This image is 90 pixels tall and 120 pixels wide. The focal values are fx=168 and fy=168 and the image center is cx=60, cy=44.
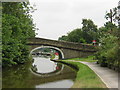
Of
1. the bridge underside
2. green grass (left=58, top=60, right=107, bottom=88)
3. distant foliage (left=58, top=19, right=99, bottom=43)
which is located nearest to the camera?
green grass (left=58, top=60, right=107, bottom=88)

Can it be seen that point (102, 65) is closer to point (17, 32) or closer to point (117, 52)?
point (117, 52)

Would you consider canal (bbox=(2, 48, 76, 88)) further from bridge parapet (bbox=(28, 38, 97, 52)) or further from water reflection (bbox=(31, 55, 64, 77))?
bridge parapet (bbox=(28, 38, 97, 52))

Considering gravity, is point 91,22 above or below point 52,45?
above

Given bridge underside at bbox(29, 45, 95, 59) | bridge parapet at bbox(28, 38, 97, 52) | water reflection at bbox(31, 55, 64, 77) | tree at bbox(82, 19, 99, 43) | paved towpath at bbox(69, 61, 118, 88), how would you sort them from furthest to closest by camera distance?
tree at bbox(82, 19, 99, 43) → bridge underside at bbox(29, 45, 95, 59) → bridge parapet at bbox(28, 38, 97, 52) → water reflection at bbox(31, 55, 64, 77) → paved towpath at bbox(69, 61, 118, 88)

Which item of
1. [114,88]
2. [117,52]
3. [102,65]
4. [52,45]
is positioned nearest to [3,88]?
[114,88]

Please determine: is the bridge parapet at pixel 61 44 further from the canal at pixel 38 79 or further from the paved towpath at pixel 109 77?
the paved towpath at pixel 109 77

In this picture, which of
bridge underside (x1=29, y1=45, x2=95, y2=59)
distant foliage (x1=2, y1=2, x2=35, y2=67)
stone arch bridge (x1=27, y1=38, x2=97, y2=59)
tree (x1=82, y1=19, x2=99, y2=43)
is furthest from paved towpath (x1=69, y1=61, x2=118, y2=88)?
tree (x1=82, y1=19, x2=99, y2=43)

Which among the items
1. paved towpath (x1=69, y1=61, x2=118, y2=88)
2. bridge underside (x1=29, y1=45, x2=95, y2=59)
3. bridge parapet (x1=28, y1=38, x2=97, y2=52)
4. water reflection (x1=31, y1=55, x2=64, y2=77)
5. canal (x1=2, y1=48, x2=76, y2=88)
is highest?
bridge parapet (x1=28, y1=38, x2=97, y2=52)

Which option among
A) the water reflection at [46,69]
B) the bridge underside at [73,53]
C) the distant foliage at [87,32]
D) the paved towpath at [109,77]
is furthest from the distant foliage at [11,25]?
the distant foliage at [87,32]

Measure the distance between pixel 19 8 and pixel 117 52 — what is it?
12929 mm

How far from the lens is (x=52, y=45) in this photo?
42000mm

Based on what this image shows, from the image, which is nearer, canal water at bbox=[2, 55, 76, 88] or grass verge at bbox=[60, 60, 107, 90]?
grass verge at bbox=[60, 60, 107, 90]

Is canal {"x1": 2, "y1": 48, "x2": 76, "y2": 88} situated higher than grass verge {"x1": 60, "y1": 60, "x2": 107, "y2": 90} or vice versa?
grass verge {"x1": 60, "y1": 60, "x2": 107, "y2": 90}

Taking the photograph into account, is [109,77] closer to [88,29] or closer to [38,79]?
[38,79]
